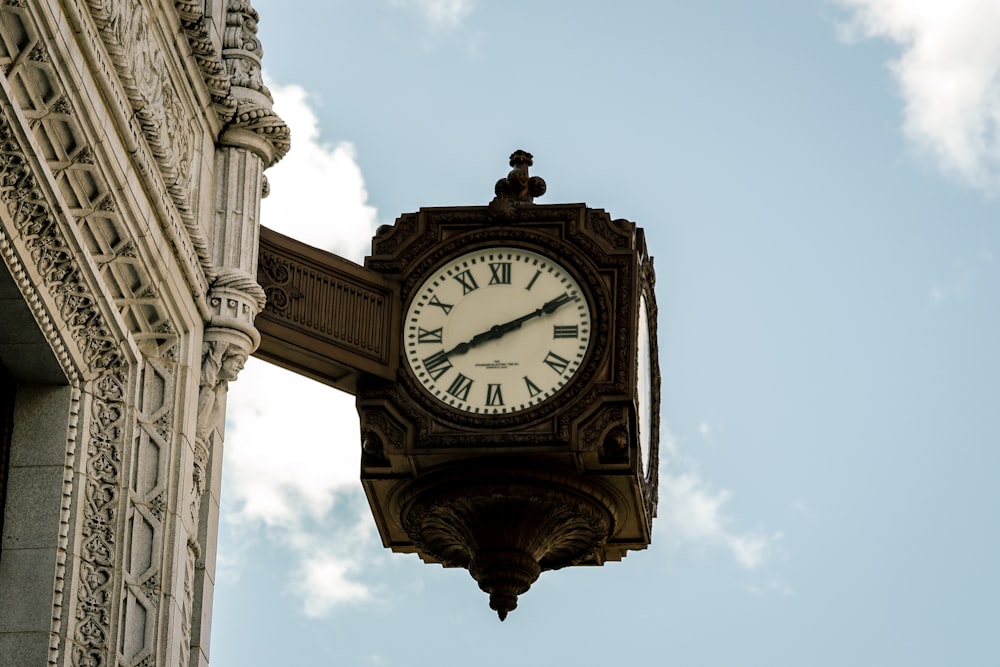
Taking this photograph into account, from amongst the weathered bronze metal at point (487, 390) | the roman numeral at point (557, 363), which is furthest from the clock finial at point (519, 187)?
the roman numeral at point (557, 363)

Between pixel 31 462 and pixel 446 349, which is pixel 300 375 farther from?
pixel 31 462

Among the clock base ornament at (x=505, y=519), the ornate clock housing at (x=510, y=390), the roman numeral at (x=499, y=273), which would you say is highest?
the roman numeral at (x=499, y=273)

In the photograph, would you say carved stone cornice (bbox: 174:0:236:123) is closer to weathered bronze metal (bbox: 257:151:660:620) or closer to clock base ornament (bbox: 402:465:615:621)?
weathered bronze metal (bbox: 257:151:660:620)

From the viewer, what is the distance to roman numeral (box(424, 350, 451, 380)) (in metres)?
17.1

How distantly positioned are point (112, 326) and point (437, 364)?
275 cm

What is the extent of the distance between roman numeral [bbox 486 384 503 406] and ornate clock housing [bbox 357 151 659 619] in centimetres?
1

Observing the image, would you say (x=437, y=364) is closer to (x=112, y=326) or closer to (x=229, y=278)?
(x=229, y=278)

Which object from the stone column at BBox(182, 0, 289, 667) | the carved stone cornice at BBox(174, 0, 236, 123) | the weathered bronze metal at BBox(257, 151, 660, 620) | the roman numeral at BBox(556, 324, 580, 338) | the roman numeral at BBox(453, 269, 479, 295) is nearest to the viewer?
the stone column at BBox(182, 0, 289, 667)

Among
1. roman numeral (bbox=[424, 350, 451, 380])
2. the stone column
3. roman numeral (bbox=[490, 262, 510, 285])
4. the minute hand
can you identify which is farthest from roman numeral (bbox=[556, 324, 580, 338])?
the stone column

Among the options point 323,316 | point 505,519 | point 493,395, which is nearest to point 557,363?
point 493,395

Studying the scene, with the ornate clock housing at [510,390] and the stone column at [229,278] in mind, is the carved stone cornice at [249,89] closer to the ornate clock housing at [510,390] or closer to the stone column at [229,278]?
the stone column at [229,278]

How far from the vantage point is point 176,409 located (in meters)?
15.4

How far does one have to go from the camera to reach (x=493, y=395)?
17031 millimetres

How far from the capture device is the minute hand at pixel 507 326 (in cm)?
1725
